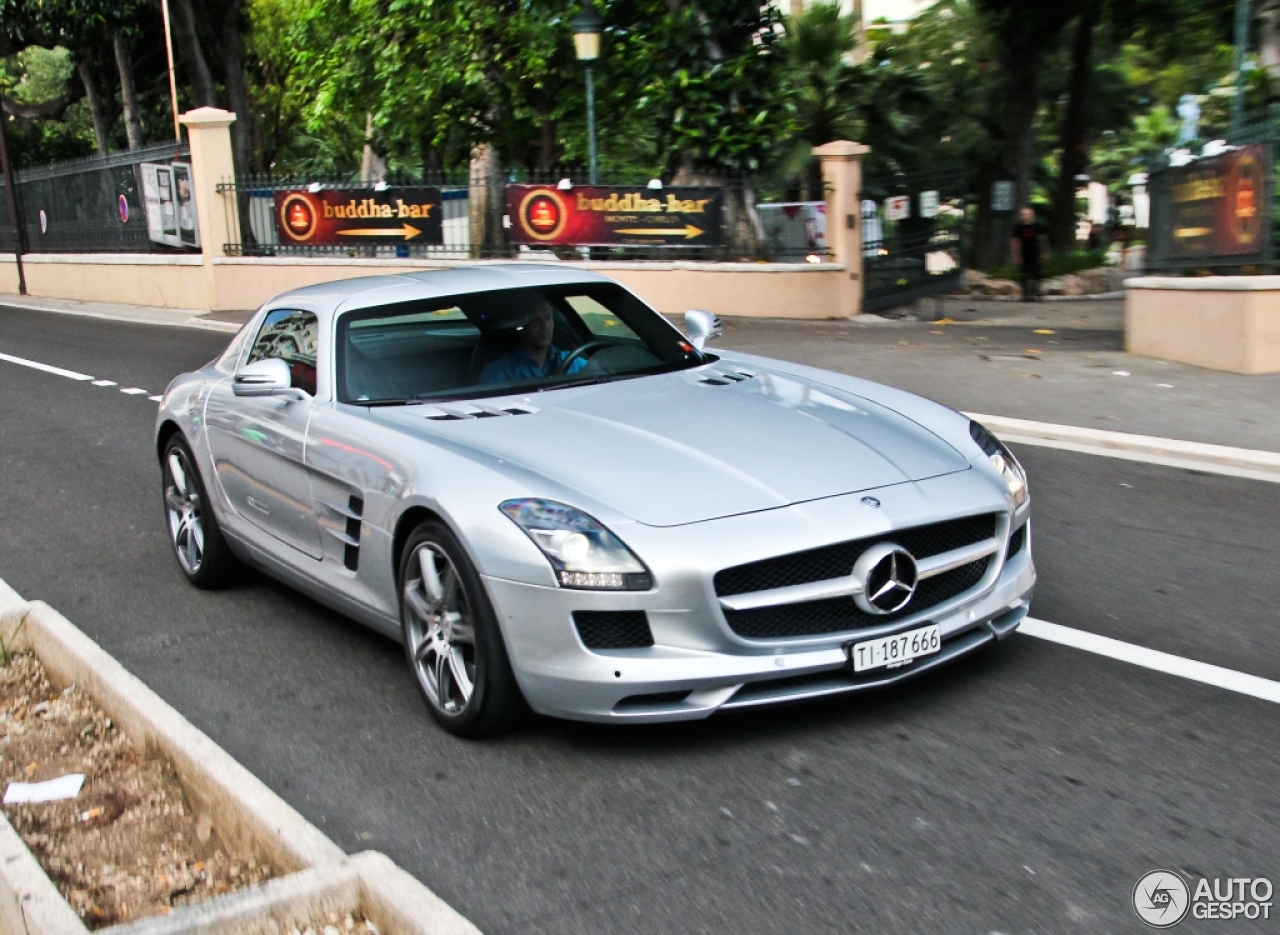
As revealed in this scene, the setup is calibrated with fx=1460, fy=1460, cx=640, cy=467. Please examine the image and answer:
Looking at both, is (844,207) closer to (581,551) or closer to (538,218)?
(538,218)

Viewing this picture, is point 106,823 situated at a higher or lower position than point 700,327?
A: lower

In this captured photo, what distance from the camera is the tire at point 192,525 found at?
659 centimetres

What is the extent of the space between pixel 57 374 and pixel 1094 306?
15.0m

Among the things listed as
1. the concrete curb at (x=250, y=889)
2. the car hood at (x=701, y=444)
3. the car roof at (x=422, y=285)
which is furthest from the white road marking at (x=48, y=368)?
the concrete curb at (x=250, y=889)

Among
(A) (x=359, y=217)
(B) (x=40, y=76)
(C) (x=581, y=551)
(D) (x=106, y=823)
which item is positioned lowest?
(D) (x=106, y=823)

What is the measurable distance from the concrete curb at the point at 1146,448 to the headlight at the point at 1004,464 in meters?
3.82

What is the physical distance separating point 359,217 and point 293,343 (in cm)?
1777

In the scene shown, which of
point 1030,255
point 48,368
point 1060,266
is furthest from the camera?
point 1060,266

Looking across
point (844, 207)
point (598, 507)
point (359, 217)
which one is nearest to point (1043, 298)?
point (844, 207)

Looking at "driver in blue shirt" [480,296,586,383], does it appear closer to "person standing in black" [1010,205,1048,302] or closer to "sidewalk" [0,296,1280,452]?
"sidewalk" [0,296,1280,452]

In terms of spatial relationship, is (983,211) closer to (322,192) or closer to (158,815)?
(322,192)

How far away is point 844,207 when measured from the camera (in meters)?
18.7

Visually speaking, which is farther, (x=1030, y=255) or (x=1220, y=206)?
(x=1030, y=255)

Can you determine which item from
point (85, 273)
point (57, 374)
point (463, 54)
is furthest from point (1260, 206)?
point (85, 273)
